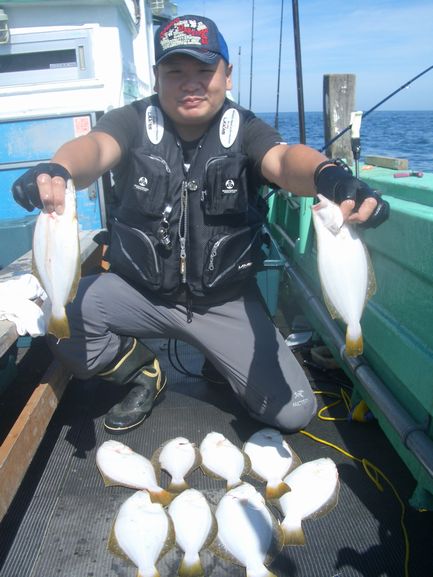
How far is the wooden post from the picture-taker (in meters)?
5.49

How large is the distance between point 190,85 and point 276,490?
2189 millimetres

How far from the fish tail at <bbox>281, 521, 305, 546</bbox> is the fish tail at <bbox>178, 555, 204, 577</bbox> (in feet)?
1.34

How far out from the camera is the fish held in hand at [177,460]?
258 centimetres

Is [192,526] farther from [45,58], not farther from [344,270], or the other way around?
[45,58]

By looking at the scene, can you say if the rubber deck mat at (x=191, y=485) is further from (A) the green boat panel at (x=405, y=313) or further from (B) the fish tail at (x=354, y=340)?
(B) the fish tail at (x=354, y=340)

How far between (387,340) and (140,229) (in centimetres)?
153

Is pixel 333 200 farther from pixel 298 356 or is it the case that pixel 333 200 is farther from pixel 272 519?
pixel 298 356

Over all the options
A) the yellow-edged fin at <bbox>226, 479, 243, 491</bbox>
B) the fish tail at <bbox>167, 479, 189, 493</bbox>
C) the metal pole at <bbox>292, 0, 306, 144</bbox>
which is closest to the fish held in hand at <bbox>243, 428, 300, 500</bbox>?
the yellow-edged fin at <bbox>226, 479, 243, 491</bbox>

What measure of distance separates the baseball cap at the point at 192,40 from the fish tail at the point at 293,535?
93.0 inches

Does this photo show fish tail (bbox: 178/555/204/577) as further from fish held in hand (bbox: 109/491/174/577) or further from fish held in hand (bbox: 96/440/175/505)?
fish held in hand (bbox: 96/440/175/505)

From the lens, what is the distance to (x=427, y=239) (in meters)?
2.24

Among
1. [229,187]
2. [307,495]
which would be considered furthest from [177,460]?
[229,187]

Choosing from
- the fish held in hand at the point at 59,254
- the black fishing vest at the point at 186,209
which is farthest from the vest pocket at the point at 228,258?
the fish held in hand at the point at 59,254

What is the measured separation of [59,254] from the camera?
1986 millimetres
